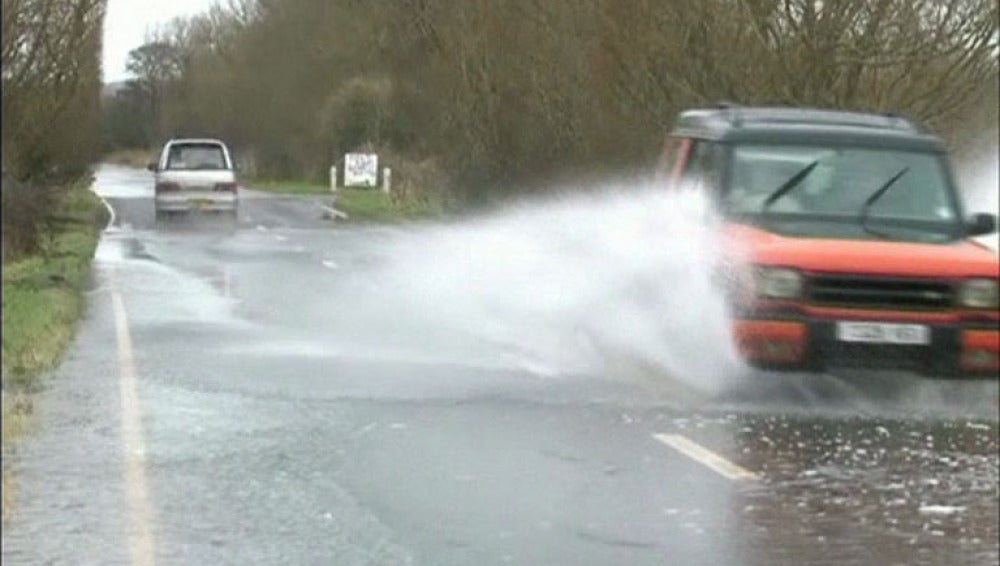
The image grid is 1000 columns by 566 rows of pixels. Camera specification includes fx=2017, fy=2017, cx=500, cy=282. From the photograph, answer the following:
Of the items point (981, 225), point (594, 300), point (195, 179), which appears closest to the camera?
point (981, 225)

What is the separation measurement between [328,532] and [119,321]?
34.7ft

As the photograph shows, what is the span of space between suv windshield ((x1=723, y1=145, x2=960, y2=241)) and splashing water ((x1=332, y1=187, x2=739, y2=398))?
397mm

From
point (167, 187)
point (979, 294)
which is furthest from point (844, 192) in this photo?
point (167, 187)

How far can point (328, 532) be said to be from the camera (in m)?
8.83

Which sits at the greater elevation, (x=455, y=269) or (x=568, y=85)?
(x=568, y=85)

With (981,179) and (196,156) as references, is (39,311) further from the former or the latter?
(196,156)

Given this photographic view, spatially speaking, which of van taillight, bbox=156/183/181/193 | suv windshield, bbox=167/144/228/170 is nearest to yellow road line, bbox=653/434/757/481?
van taillight, bbox=156/183/181/193

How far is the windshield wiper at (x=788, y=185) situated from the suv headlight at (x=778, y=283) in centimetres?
136

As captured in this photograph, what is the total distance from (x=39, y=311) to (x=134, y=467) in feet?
28.4

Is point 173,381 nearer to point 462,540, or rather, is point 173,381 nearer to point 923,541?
point 462,540

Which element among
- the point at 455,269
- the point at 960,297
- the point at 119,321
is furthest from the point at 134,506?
the point at 455,269

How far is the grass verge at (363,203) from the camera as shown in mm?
43906

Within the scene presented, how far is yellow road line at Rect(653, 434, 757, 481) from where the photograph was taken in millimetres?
10477

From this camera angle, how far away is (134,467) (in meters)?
10.5
